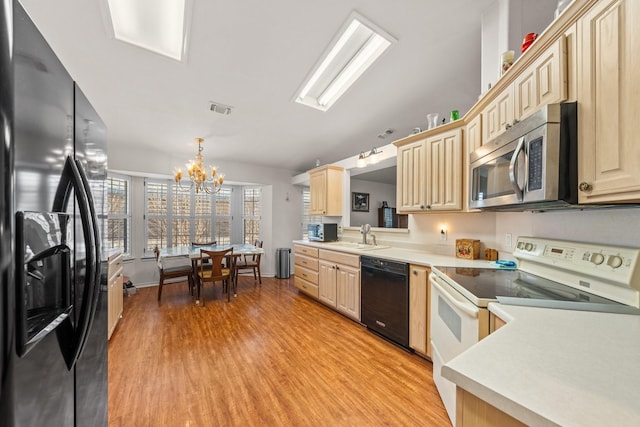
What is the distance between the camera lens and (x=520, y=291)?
125 centimetres

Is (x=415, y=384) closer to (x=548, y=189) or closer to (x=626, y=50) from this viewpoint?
(x=548, y=189)

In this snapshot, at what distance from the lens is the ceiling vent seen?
285 cm

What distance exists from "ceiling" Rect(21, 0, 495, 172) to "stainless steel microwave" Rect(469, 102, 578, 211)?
1188mm

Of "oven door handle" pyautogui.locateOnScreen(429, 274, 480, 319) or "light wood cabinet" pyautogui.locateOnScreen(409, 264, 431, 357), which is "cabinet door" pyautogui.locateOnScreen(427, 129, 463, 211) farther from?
"oven door handle" pyautogui.locateOnScreen(429, 274, 480, 319)

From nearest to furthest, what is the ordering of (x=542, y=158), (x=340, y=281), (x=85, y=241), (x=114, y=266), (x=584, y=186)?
(x=85, y=241), (x=584, y=186), (x=542, y=158), (x=114, y=266), (x=340, y=281)

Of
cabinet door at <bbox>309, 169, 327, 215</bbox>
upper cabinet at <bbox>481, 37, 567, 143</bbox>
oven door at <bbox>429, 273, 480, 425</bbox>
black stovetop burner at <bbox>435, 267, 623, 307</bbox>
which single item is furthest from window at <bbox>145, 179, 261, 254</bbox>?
upper cabinet at <bbox>481, 37, 567, 143</bbox>

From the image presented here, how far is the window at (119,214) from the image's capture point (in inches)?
165

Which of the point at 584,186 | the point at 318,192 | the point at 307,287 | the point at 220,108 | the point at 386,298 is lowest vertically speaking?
the point at 307,287

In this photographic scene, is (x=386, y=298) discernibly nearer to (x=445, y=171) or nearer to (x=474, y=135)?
(x=445, y=171)

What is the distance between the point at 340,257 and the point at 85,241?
267cm

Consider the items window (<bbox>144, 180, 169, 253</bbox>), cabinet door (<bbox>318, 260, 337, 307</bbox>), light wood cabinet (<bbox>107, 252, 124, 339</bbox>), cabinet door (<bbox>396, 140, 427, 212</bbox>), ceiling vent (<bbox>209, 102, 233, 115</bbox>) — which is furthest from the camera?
window (<bbox>144, 180, 169, 253</bbox>)

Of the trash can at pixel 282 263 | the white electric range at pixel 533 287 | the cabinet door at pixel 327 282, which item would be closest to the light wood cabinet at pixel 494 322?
the white electric range at pixel 533 287

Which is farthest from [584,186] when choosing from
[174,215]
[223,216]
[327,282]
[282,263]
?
[174,215]

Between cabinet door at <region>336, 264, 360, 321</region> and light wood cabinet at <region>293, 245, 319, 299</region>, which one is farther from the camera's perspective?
light wood cabinet at <region>293, 245, 319, 299</region>
